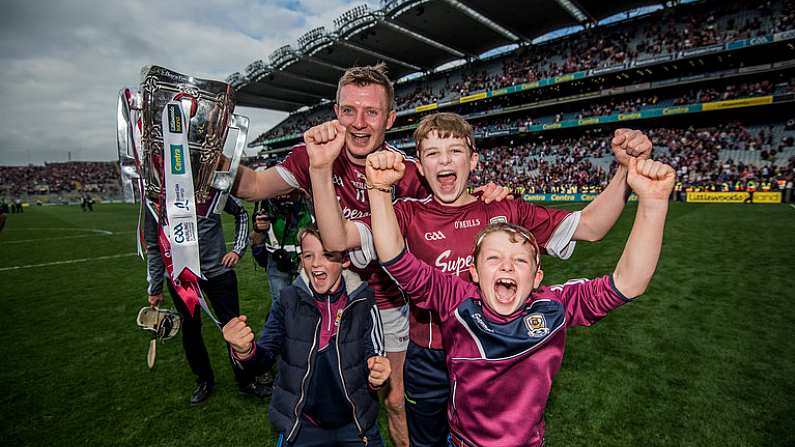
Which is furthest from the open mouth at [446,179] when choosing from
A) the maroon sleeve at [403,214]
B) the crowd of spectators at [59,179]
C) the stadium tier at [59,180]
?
the crowd of spectators at [59,179]

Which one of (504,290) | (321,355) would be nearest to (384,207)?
(504,290)

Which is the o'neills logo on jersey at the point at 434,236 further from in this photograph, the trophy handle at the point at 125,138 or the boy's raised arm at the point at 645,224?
the trophy handle at the point at 125,138

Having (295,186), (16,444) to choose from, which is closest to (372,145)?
(295,186)

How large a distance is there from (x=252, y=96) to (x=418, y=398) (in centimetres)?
5357

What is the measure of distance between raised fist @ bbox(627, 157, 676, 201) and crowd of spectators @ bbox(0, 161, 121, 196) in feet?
266

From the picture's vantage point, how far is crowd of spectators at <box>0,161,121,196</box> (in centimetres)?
6544

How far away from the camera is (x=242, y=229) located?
4332mm

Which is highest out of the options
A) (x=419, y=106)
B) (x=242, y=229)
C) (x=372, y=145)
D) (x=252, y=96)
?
(x=252, y=96)

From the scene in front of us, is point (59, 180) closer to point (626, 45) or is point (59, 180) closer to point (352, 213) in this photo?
point (626, 45)

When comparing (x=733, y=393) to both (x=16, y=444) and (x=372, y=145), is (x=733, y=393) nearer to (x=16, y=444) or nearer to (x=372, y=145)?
(x=372, y=145)

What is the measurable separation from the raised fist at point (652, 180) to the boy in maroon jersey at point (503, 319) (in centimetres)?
9

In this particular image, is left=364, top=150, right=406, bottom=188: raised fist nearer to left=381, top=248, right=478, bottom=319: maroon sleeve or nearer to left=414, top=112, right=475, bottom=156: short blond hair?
left=381, top=248, right=478, bottom=319: maroon sleeve

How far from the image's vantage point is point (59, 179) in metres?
71.3

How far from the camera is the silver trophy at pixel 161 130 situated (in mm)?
1659
